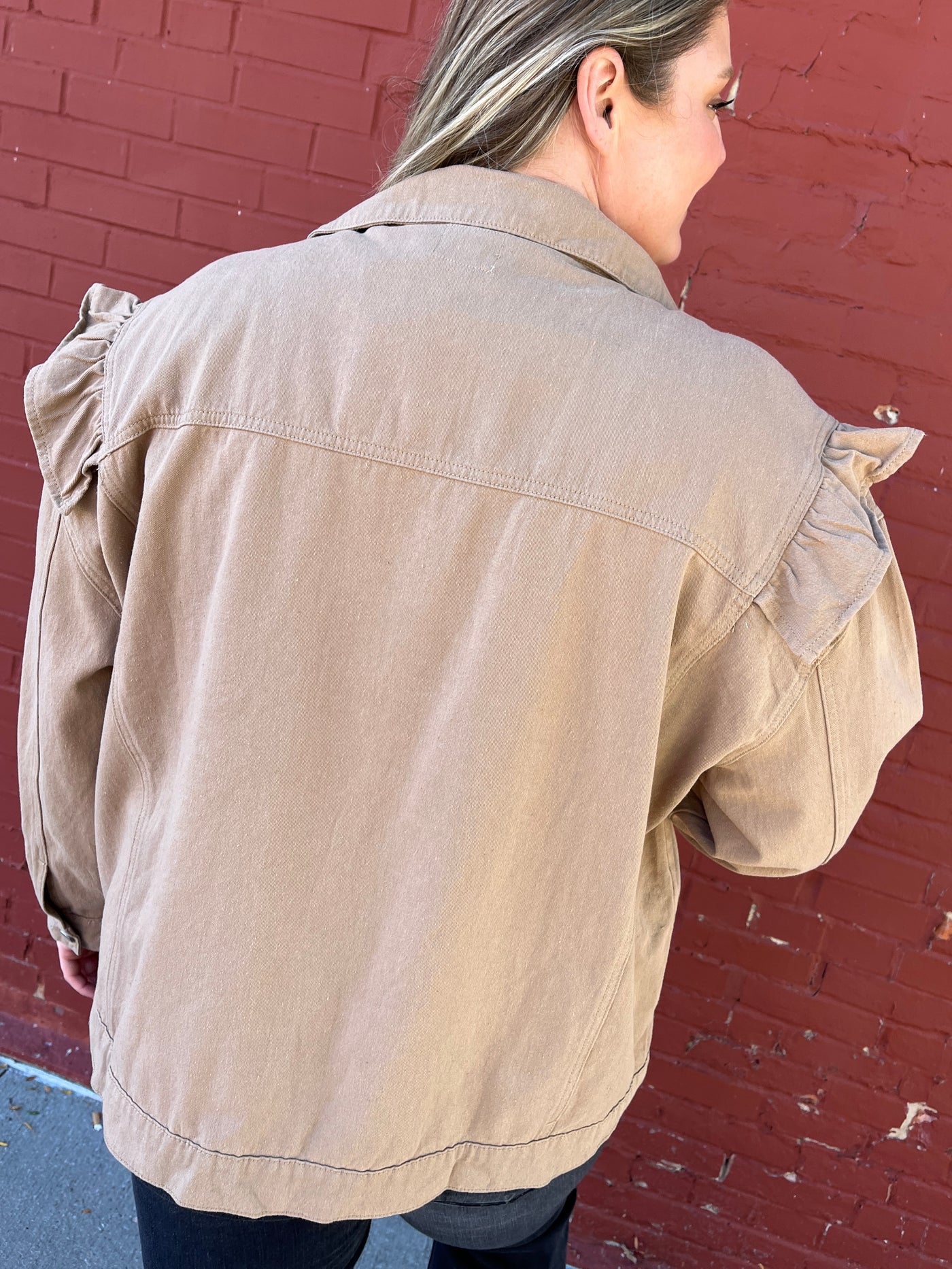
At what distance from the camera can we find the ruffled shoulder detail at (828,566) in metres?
1.01

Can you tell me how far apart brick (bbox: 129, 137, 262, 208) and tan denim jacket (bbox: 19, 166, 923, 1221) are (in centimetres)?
88

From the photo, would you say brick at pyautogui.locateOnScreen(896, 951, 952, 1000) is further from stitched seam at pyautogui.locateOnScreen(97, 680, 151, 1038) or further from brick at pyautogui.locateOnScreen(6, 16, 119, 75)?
brick at pyautogui.locateOnScreen(6, 16, 119, 75)

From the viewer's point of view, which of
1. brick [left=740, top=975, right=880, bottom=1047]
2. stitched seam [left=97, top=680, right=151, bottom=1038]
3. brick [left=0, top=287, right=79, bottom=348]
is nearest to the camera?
stitched seam [left=97, top=680, right=151, bottom=1038]

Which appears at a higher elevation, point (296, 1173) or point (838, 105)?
point (838, 105)

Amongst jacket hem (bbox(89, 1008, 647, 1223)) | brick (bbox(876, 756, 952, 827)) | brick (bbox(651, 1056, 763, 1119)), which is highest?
brick (bbox(876, 756, 952, 827))

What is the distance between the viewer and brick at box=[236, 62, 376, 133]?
1.95 meters

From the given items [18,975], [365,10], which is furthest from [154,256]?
[18,975]

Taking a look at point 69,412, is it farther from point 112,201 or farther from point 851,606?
point 112,201

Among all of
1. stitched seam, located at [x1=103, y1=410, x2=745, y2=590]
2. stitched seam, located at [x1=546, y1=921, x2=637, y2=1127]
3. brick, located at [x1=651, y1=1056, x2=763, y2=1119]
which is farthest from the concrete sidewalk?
stitched seam, located at [x1=103, y1=410, x2=745, y2=590]

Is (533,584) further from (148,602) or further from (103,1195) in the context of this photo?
(103,1195)

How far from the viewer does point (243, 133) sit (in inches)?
78.9

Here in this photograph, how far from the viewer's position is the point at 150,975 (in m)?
1.17

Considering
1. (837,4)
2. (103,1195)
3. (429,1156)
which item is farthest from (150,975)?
(837,4)

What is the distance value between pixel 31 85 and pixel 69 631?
1.36 meters
